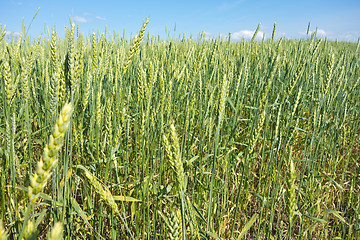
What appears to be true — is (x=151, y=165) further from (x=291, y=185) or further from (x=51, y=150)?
(x=51, y=150)

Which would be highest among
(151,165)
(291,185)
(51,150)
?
(51,150)

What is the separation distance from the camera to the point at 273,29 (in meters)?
1.08

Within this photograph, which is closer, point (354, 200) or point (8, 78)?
point (8, 78)

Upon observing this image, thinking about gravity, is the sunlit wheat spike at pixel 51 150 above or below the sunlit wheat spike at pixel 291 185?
above

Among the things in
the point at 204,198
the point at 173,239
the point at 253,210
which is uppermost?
the point at 173,239

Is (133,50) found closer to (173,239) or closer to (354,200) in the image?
(173,239)

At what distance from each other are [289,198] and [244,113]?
163cm

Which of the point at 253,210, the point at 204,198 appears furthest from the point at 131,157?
the point at 253,210

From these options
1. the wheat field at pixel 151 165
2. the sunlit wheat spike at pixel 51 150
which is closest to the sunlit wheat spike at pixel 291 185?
the wheat field at pixel 151 165

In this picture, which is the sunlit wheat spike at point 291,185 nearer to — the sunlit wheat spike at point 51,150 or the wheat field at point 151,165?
the wheat field at point 151,165

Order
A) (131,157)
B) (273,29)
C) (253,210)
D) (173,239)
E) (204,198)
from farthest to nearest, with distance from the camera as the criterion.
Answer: (131,157) < (253,210) < (204,198) < (273,29) < (173,239)

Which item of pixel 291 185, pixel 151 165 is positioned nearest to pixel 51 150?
pixel 291 185

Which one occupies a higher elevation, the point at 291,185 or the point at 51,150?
the point at 51,150

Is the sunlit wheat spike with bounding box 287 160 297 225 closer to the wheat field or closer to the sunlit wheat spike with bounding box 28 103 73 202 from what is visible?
the wheat field
